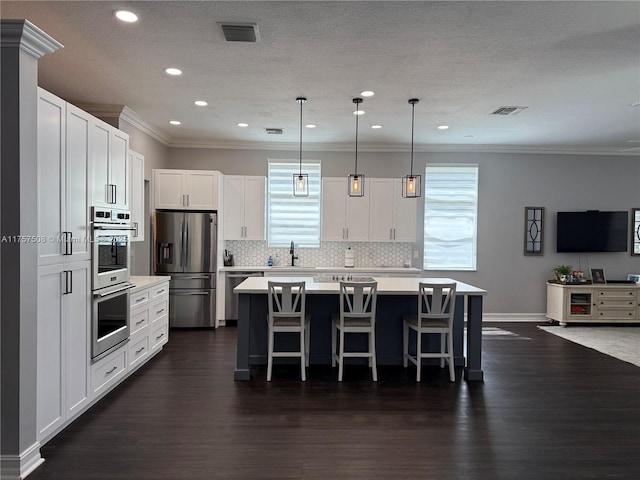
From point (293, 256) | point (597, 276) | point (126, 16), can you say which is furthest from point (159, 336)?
point (597, 276)

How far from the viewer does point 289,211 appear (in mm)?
7125

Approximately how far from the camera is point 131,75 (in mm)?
3984

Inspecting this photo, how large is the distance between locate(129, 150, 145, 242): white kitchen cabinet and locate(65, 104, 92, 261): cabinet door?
1884mm

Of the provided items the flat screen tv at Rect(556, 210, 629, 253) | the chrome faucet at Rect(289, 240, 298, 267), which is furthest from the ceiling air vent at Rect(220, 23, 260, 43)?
the flat screen tv at Rect(556, 210, 629, 253)

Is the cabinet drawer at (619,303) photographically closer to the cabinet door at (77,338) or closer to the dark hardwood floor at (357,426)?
the dark hardwood floor at (357,426)

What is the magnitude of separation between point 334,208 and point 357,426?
4136mm

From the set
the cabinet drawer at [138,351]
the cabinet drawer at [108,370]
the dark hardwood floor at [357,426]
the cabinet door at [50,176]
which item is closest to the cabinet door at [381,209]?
the dark hardwood floor at [357,426]

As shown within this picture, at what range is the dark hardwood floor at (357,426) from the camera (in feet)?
8.33

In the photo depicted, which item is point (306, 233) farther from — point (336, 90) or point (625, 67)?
point (625, 67)

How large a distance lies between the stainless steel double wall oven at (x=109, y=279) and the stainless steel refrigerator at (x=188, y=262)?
7.08 feet

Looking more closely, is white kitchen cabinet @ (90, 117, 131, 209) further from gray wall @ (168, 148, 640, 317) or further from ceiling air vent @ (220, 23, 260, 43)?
gray wall @ (168, 148, 640, 317)

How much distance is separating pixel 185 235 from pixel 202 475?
13.7ft

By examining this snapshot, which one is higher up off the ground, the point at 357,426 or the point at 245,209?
the point at 245,209

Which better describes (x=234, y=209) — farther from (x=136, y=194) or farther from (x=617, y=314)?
(x=617, y=314)
